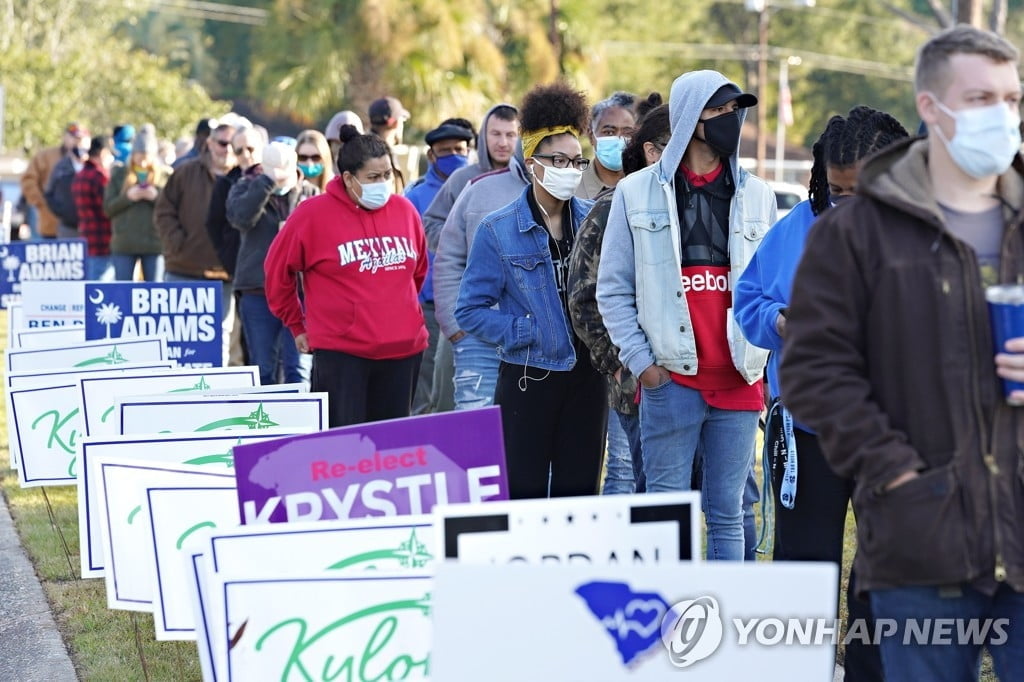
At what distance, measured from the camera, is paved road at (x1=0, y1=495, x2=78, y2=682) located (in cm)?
609

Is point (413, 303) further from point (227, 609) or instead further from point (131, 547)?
point (227, 609)

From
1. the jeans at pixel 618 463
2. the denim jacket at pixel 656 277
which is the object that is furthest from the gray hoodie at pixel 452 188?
Result: the denim jacket at pixel 656 277

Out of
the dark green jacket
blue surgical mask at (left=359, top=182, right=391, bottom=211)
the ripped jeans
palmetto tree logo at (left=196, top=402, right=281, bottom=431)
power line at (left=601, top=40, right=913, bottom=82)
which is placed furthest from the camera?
power line at (left=601, top=40, right=913, bottom=82)

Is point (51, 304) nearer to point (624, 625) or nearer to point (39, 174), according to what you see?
point (624, 625)

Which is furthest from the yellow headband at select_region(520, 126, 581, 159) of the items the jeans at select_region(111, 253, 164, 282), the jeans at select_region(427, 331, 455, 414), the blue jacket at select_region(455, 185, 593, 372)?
the jeans at select_region(111, 253, 164, 282)

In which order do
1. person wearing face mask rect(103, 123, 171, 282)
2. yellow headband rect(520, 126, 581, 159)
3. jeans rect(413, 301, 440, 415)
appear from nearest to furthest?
yellow headband rect(520, 126, 581, 159), jeans rect(413, 301, 440, 415), person wearing face mask rect(103, 123, 171, 282)

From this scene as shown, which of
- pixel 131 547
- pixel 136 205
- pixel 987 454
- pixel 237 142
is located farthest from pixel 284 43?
pixel 987 454

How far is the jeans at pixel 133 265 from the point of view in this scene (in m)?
14.0

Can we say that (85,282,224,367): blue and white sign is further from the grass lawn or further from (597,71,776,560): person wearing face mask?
(597,71,776,560): person wearing face mask

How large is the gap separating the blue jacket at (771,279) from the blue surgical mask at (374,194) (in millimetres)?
2802

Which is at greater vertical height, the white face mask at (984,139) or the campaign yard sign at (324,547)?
the white face mask at (984,139)

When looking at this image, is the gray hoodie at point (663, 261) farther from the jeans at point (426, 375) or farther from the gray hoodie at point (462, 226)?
the jeans at point (426, 375)

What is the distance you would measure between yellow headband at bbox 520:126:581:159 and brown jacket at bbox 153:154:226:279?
497 centimetres

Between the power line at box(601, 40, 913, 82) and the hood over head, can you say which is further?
the power line at box(601, 40, 913, 82)
